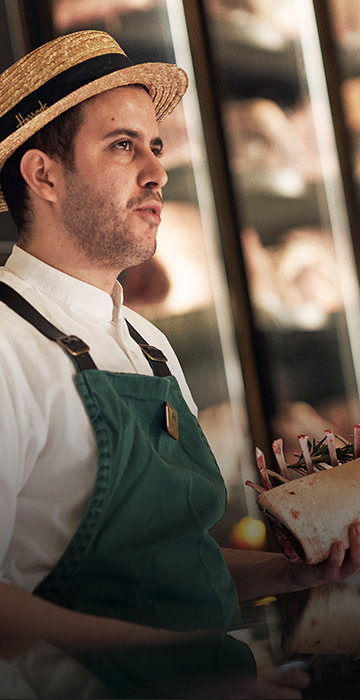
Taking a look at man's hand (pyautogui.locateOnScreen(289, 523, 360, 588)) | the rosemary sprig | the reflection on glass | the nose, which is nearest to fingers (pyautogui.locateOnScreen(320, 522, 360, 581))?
man's hand (pyautogui.locateOnScreen(289, 523, 360, 588))

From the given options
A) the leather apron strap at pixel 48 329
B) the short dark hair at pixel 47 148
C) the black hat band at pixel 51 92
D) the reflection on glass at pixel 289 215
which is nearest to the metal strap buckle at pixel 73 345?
the leather apron strap at pixel 48 329

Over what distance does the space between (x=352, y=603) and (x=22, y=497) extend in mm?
439

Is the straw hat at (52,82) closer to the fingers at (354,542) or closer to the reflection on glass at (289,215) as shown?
the fingers at (354,542)

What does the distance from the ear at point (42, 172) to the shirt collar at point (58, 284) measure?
111mm

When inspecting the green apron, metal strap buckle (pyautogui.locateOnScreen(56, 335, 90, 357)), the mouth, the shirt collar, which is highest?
the mouth

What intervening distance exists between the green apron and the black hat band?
35cm

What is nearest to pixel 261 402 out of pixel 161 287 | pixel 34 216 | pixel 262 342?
pixel 262 342

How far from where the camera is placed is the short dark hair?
3.30 ft

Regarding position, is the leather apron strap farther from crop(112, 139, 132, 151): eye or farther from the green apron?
crop(112, 139, 132, 151): eye

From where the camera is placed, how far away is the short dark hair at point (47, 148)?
1006 millimetres

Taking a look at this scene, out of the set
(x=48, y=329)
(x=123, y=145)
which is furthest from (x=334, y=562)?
(x=123, y=145)

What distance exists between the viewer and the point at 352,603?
0.72m

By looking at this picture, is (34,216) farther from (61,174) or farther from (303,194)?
(303,194)

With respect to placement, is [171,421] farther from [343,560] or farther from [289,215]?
[289,215]
